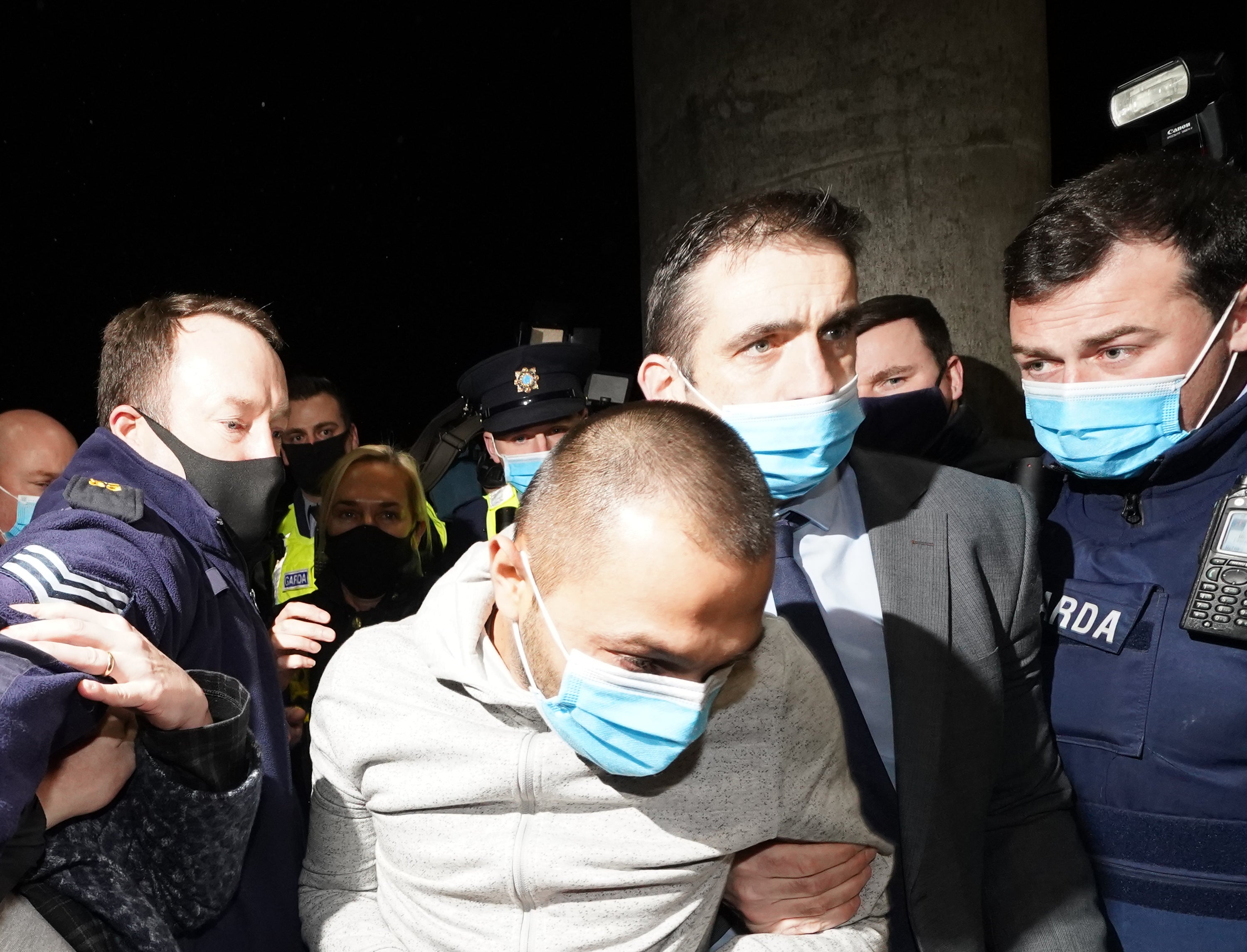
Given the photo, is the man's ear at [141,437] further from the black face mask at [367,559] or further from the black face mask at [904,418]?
the black face mask at [904,418]

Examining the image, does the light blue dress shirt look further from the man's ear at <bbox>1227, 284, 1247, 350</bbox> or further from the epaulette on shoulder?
the epaulette on shoulder

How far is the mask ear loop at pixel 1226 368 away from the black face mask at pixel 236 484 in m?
1.67

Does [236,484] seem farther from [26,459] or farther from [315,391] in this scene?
[26,459]

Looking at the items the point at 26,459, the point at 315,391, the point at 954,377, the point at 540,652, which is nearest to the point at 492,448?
the point at 315,391

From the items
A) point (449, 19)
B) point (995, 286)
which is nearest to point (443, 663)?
point (995, 286)

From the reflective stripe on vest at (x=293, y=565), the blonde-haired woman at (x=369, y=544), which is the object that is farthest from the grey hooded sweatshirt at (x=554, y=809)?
the reflective stripe on vest at (x=293, y=565)

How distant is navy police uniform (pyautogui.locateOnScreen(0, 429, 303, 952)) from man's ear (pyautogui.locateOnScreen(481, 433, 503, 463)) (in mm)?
1402

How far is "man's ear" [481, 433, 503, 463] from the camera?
11.4 ft

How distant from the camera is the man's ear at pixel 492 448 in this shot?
347 centimetres

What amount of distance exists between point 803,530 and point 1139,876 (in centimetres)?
79

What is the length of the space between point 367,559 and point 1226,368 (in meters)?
2.41

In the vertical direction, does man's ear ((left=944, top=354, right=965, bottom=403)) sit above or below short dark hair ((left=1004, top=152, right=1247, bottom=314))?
below

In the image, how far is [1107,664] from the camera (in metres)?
1.83

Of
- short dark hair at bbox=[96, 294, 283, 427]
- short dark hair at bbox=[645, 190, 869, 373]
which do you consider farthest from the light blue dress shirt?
short dark hair at bbox=[96, 294, 283, 427]
